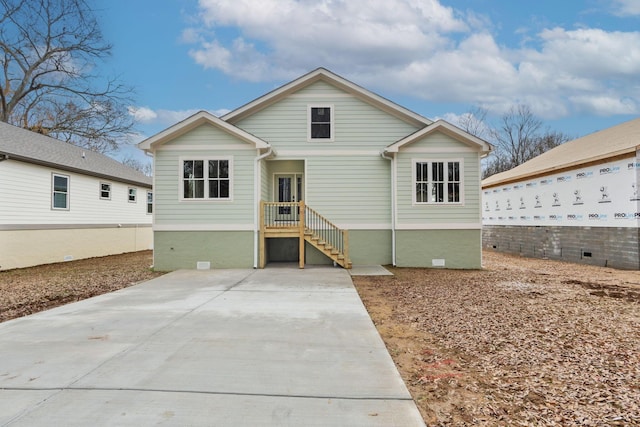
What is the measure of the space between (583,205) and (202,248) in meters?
14.2

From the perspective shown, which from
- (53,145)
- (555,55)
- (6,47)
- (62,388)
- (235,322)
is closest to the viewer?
(62,388)

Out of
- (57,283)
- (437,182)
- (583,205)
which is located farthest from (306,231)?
(583,205)

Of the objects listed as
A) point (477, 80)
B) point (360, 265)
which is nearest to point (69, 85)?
point (360, 265)

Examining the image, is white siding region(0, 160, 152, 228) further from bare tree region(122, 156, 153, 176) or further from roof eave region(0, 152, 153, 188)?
bare tree region(122, 156, 153, 176)

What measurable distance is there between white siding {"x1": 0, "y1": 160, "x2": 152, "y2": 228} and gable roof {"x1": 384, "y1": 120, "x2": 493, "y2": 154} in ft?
41.2

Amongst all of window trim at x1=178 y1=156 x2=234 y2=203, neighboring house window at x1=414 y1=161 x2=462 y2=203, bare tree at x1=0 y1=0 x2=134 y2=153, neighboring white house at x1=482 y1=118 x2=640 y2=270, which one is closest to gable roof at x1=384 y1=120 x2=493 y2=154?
neighboring house window at x1=414 y1=161 x2=462 y2=203

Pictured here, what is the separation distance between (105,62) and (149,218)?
43.6ft

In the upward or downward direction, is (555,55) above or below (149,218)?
above

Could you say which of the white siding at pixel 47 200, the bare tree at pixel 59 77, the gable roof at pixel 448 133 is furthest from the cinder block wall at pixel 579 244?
the bare tree at pixel 59 77

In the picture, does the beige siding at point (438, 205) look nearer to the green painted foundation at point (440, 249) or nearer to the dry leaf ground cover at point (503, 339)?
the green painted foundation at point (440, 249)

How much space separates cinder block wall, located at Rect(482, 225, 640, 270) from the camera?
1184 centimetres

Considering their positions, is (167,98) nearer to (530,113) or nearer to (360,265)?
(360,265)

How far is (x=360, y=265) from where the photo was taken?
40.1ft

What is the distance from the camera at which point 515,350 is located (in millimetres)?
4227
